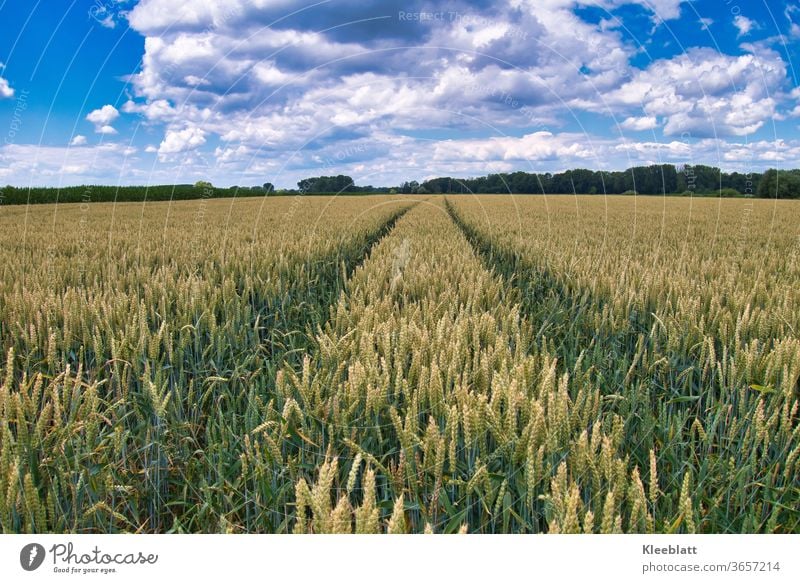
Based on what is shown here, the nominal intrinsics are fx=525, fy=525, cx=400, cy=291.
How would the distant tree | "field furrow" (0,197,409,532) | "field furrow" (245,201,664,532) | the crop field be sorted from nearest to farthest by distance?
1. "field furrow" (245,201,664,532)
2. the crop field
3. "field furrow" (0,197,409,532)
4. the distant tree

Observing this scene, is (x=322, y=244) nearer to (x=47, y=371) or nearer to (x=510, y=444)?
(x=47, y=371)

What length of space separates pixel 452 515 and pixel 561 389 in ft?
1.40

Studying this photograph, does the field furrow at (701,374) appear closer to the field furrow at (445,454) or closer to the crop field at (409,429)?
the crop field at (409,429)

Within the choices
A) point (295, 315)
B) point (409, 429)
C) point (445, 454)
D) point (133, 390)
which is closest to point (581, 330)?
point (295, 315)

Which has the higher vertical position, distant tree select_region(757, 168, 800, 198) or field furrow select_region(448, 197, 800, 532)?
distant tree select_region(757, 168, 800, 198)

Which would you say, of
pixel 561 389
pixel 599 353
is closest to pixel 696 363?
pixel 599 353

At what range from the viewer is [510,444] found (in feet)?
4.52

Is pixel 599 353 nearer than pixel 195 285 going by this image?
Yes

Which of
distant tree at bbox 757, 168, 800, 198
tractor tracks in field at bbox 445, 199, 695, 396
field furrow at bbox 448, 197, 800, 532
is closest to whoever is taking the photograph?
field furrow at bbox 448, 197, 800, 532

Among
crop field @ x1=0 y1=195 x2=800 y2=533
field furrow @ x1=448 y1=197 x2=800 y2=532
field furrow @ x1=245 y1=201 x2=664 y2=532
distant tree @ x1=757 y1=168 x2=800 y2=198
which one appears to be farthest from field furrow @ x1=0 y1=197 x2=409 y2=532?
distant tree @ x1=757 y1=168 x2=800 y2=198

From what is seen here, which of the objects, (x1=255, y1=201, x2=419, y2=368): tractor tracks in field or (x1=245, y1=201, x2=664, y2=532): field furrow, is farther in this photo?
(x1=255, y1=201, x2=419, y2=368): tractor tracks in field

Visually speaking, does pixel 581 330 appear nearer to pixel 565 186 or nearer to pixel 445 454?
pixel 445 454

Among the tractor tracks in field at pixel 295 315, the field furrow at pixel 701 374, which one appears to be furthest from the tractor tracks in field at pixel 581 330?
the tractor tracks in field at pixel 295 315

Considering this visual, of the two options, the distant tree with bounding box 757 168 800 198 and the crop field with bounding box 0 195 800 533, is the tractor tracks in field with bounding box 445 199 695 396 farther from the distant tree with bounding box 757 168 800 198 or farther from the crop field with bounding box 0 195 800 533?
the distant tree with bounding box 757 168 800 198
